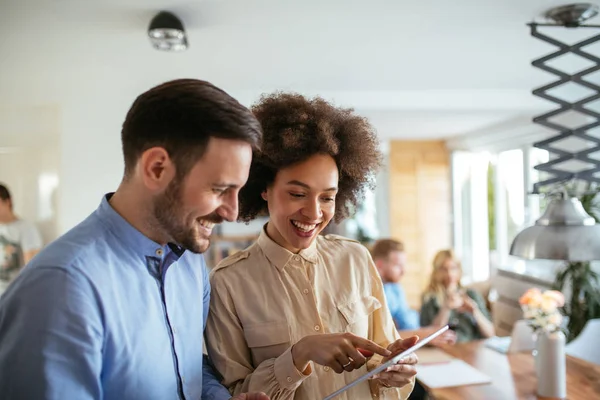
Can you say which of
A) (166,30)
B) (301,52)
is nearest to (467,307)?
(301,52)

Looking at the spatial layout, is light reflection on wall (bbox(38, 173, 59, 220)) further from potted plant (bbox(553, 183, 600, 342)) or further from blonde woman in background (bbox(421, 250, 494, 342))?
potted plant (bbox(553, 183, 600, 342))

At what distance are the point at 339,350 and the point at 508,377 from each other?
1638mm

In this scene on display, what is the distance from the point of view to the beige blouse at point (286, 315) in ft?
4.03

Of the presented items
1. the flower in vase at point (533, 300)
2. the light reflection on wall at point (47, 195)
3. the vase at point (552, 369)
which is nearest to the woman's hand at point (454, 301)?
the flower in vase at point (533, 300)

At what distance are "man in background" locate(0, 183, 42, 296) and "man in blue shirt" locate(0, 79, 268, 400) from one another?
159 inches

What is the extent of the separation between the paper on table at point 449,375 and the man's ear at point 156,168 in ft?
5.72

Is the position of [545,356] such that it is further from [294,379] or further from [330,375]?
[294,379]

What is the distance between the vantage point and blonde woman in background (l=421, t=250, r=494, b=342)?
10.5 feet

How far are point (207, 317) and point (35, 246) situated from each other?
3948mm

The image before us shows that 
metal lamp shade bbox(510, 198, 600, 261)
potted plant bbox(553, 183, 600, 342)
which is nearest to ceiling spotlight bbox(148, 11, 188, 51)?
metal lamp shade bbox(510, 198, 600, 261)

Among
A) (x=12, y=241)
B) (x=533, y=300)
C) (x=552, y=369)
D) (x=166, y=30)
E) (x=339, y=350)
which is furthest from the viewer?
(x=12, y=241)

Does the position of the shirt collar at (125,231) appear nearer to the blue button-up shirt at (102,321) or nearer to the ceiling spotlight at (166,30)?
the blue button-up shirt at (102,321)

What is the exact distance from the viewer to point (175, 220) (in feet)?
3.06

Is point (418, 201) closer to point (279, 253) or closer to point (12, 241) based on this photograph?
point (12, 241)
